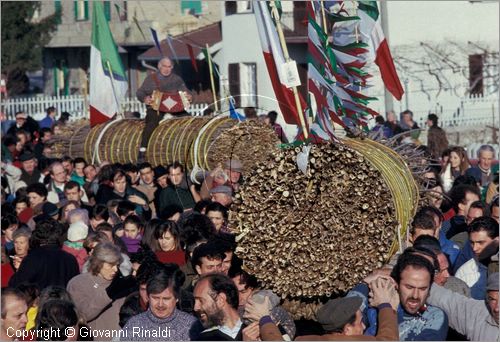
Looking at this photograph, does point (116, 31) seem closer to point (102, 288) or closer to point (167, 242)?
point (167, 242)

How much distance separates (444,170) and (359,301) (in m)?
10.0

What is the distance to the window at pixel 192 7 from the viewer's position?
48.2 metres

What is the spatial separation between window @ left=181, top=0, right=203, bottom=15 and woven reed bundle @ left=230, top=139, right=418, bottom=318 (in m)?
38.9

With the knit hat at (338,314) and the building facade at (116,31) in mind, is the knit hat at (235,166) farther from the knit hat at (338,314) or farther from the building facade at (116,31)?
the building facade at (116,31)

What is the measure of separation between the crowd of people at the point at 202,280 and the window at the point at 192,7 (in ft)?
109

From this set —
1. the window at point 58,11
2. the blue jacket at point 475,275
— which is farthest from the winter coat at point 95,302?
the window at point 58,11

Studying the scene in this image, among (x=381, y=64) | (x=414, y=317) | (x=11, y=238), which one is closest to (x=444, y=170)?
(x=381, y=64)

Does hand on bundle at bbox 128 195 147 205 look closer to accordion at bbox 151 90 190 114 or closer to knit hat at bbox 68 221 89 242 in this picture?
knit hat at bbox 68 221 89 242

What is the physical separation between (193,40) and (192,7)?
5385 mm

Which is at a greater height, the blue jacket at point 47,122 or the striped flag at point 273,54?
the striped flag at point 273,54

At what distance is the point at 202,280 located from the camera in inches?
320

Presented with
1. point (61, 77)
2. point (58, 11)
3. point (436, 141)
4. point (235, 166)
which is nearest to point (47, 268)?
point (235, 166)

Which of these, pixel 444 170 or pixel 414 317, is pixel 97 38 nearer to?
pixel 444 170

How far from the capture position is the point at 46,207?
15.0 meters
